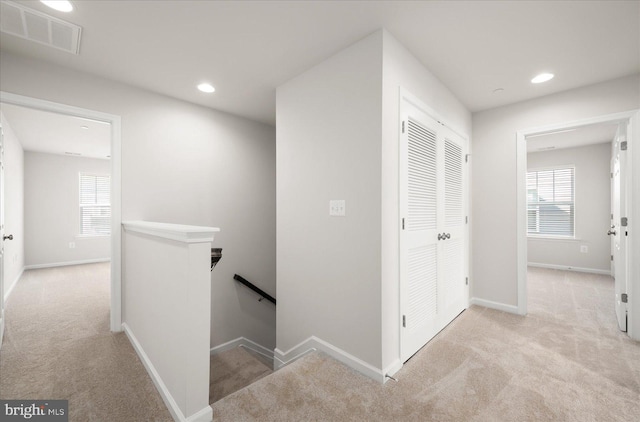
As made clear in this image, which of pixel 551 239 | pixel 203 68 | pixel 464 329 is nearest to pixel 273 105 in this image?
pixel 203 68

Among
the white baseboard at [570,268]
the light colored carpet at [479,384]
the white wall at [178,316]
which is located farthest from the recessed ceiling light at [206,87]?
the white baseboard at [570,268]

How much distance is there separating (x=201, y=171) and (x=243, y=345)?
2268 millimetres

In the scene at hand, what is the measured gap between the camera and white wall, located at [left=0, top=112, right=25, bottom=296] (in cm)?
395

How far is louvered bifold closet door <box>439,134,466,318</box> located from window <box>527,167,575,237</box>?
400 centimetres

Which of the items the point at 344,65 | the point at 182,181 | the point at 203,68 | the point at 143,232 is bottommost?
the point at 143,232

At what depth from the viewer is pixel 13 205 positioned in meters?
4.54

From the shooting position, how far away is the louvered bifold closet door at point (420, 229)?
2.14 m

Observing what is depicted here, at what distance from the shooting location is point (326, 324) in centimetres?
221

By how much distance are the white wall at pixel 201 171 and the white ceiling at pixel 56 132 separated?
85cm

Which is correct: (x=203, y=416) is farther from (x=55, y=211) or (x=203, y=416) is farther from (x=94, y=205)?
(x=94, y=205)

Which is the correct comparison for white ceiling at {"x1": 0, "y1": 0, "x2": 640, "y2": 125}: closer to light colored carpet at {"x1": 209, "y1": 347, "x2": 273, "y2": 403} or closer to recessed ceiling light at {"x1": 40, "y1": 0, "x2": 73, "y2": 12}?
recessed ceiling light at {"x1": 40, "y1": 0, "x2": 73, "y2": 12}

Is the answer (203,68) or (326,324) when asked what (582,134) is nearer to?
(326,324)

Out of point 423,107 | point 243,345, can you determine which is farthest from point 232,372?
point 423,107

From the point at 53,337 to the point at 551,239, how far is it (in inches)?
308
